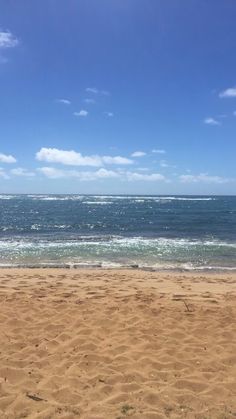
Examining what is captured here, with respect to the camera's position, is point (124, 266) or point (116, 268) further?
point (124, 266)

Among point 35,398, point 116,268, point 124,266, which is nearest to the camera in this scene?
point 35,398

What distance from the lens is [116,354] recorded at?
613cm

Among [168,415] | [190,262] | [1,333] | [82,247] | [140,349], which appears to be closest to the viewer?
[168,415]

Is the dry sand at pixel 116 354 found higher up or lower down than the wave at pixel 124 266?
higher up

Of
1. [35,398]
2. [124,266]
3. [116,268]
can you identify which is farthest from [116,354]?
[124,266]

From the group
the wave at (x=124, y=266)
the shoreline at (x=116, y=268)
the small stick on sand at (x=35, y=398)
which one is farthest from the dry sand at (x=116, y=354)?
the wave at (x=124, y=266)

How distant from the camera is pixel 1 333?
6926 millimetres

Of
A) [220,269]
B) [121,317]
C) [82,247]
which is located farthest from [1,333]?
[82,247]

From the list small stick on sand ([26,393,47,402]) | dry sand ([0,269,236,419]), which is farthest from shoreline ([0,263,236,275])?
small stick on sand ([26,393,47,402])

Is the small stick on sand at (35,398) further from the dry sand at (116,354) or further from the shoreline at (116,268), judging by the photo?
the shoreline at (116,268)

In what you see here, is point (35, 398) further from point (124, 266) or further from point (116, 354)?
point (124, 266)

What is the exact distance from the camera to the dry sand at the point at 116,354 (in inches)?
185

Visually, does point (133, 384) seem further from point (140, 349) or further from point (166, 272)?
point (166, 272)

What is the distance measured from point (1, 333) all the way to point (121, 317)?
2.43 m
